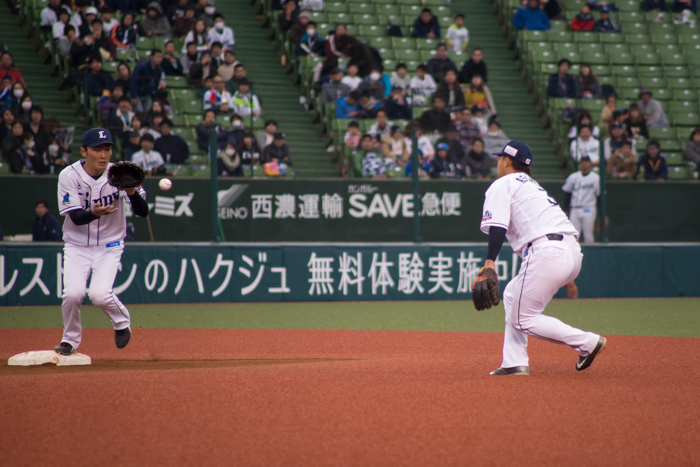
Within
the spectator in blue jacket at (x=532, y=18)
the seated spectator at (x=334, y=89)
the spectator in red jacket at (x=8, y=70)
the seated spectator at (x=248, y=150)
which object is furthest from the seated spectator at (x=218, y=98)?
the spectator in blue jacket at (x=532, y=18)

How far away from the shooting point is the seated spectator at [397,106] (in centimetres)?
1491

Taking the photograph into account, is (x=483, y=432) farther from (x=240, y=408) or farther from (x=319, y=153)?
(x=319, y=153)

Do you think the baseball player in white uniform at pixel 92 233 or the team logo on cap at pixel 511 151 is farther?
the baseball player in white uniform at pixel 92 233

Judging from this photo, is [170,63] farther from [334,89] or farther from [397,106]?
[397,106]

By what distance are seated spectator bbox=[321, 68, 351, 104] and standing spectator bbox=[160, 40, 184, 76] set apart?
2.75 meters

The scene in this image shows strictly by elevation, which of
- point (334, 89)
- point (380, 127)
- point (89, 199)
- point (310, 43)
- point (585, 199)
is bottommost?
point (585, 199)

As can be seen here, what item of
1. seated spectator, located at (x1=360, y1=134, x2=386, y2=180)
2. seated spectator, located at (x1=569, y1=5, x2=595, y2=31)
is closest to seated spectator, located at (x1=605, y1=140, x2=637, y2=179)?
seated spectator, located at (x1=360, y1=134, x2=386, y2=180)

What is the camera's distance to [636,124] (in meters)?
16.4

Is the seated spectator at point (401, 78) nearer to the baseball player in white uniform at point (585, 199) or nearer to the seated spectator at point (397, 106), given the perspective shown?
the seated spectator at point (397, 106)

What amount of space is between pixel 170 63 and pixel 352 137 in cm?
383

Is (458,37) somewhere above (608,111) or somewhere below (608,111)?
above

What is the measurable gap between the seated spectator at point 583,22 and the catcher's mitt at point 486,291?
16251mm

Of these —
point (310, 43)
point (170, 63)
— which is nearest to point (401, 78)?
point (310, 43)

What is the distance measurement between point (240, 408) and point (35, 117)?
877 cm
